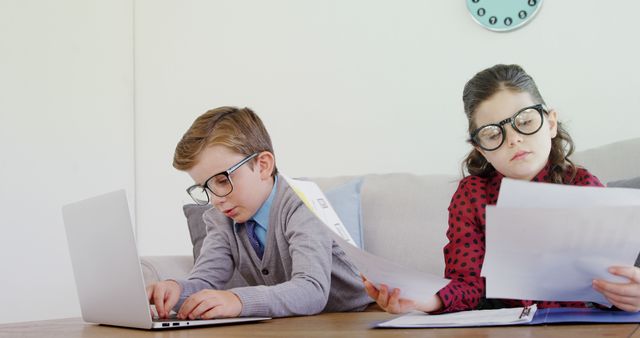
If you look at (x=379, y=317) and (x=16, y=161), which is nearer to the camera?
(x=379, y=317)

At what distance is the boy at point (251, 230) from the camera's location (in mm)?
1593

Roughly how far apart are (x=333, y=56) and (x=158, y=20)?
0.91 meters

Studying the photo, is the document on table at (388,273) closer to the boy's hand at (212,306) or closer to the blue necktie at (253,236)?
the boy's hand at (212,306)

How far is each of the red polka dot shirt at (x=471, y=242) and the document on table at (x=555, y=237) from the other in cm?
28

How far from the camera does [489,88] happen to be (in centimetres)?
147

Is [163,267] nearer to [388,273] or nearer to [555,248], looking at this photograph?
[388,273]

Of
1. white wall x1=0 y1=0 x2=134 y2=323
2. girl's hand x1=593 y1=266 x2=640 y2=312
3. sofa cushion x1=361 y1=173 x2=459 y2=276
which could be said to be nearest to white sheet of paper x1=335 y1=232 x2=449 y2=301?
girl's hand x1=593 y1=266 x2=640 y2=312

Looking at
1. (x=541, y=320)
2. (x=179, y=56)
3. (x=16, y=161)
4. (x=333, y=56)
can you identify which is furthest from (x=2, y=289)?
(x=541, y=320)

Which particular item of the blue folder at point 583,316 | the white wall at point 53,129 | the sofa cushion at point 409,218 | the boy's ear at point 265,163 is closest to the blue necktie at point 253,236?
the boy's ear at point 265,163

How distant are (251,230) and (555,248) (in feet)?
3.11

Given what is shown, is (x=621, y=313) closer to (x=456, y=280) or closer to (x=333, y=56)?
(x=456, y=280)

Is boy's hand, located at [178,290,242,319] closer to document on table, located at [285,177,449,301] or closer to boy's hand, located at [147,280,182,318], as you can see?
boy's hand, located at [147,280,182,318]

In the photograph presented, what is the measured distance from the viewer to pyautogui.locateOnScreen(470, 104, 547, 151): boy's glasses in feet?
4.46

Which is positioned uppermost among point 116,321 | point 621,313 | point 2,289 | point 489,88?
point 489,88
